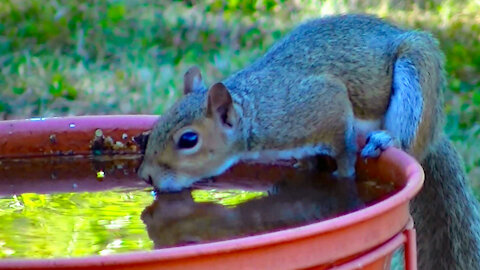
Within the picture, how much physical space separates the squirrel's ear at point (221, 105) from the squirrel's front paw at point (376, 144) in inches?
12.0

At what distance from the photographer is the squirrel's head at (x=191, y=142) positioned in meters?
2.06

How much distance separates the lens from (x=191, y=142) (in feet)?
6.97

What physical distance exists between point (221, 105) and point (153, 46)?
8.51 ft

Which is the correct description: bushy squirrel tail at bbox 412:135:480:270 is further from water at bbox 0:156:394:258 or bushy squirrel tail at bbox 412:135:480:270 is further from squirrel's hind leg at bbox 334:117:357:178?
water at bbox 0:156:394:258

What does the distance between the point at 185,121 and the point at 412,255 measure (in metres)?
0.69

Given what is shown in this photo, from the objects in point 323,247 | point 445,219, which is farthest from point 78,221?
point 445,219

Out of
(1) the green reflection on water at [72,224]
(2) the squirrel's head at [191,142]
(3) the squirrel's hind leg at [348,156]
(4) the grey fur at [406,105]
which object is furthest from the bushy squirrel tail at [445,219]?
(1) the green reflection on water at [72,224]

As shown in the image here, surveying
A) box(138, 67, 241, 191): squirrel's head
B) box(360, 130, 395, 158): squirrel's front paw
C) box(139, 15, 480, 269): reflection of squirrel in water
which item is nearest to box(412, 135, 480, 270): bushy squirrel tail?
box(139, 15, 480, 269): reflection of squirrel in water

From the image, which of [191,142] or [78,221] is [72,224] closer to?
[78,221]

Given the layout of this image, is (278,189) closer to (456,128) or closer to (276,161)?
(276,161)

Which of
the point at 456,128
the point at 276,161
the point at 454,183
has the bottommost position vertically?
the point at 456,128

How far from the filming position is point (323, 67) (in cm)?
234

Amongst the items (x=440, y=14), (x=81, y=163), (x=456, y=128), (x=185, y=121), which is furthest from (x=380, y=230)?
(x=440, y=14)

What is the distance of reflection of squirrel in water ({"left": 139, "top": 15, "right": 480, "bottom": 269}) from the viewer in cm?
211
